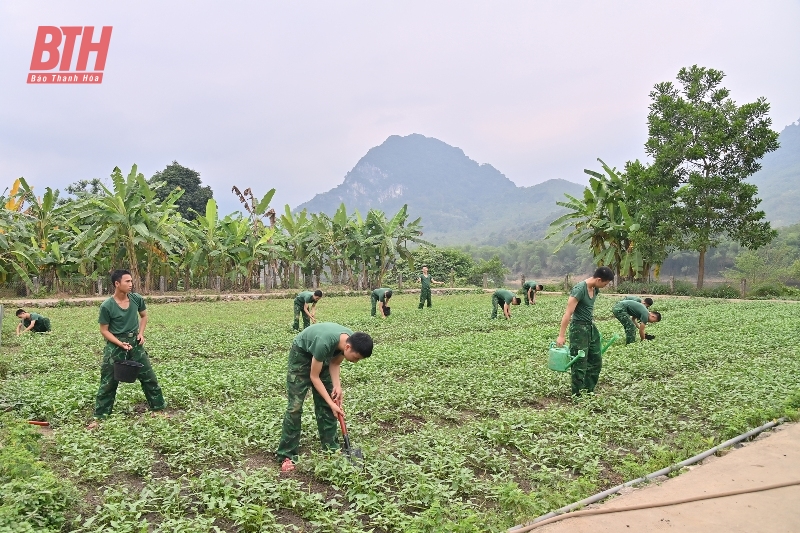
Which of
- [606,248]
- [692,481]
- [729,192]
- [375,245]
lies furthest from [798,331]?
[375,245]

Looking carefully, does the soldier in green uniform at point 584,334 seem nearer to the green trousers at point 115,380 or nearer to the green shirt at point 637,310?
the green shirt at point 637,310

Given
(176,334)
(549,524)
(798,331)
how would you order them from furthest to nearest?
(176,334) < (798,331) < (549,524)

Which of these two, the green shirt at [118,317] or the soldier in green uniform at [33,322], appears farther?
the soldier in green uniform at [33,322]

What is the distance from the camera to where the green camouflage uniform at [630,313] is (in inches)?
428

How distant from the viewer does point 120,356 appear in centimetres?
714

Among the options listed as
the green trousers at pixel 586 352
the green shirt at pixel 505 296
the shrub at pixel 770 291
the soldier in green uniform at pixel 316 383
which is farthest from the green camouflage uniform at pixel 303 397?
the shrub at pixel 770 291

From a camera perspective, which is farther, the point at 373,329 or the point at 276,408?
the point at 373,329

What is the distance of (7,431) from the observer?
19.5ft

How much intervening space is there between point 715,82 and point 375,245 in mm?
18695

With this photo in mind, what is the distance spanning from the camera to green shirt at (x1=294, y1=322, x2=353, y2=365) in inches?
203

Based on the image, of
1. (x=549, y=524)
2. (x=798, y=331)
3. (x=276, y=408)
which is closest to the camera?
(x=549, y=524)

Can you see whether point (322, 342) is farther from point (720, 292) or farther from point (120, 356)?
point (720, 292)

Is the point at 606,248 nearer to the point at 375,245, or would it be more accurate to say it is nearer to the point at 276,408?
Answer: the point at 375,245

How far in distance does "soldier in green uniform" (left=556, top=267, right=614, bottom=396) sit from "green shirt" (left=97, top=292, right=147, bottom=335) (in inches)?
225
